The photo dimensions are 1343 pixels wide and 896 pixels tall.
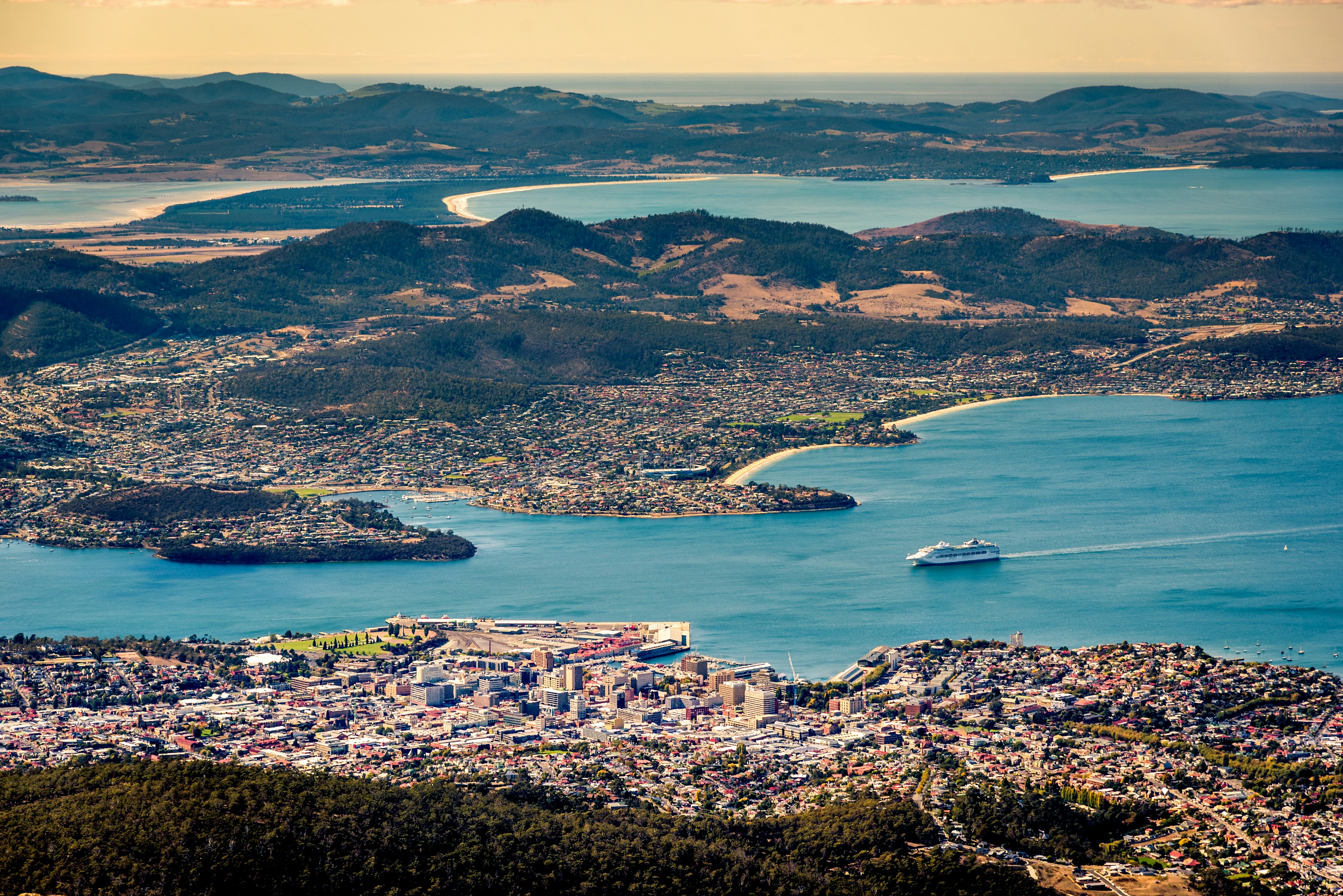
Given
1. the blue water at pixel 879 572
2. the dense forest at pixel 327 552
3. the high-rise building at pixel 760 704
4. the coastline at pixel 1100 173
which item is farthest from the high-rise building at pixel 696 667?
the coastline at pixel 1100 173

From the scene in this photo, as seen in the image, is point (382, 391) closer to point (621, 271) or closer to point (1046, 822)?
point (621, 271)

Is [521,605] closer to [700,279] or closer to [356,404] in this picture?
[356,404]

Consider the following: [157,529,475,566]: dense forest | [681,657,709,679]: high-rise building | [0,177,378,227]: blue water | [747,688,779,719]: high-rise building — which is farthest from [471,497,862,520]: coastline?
[0,177,378,227]: blue water

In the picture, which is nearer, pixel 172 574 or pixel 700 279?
pixel 172 574

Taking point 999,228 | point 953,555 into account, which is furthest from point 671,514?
point 999,228

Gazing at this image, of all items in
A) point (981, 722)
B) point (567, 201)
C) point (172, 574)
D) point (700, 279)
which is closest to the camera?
point (981, 722)

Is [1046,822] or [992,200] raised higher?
[992,200]

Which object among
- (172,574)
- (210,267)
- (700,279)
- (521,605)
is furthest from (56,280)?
(521,605)
